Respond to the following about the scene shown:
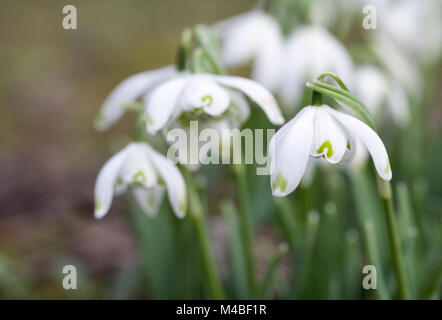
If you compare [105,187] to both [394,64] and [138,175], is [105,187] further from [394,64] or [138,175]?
[394,64]

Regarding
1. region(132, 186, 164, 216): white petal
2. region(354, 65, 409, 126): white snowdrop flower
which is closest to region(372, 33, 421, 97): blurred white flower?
region(354, 65, 409, 126): white snowdrop flower

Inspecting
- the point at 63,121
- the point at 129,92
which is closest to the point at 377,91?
the point at 129,92

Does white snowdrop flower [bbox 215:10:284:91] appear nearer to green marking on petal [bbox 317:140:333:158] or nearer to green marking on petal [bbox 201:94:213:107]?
green marking on petal [bbox 201:94:213:107]

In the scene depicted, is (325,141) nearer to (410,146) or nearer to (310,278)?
(310,278)

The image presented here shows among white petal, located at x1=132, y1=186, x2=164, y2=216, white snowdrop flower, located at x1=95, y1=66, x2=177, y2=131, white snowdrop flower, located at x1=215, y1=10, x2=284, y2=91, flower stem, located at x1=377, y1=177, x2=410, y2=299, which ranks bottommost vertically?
flower stem, located at x1=377, y1=177, x2=410, y2=299

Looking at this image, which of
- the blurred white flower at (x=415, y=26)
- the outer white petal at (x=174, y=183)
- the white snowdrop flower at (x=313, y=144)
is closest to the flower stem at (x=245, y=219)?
the outer white petal at (x=174, y=183)

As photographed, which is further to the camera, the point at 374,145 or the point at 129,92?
the point at 129,92

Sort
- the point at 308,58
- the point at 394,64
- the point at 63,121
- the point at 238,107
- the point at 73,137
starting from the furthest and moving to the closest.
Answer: the point at 63,121
the point at 73,137
the point at 394,64
the point at 308,58
the point at 238,107
